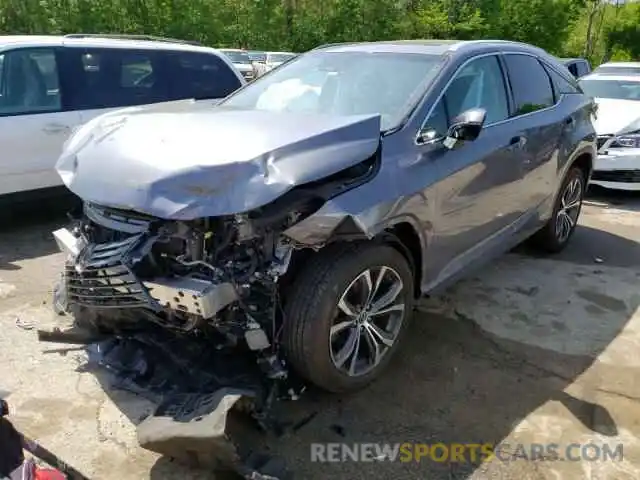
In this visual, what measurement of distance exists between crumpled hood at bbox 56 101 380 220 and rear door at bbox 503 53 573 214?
172 cm

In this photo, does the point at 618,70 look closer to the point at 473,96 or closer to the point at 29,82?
the point at 473,96

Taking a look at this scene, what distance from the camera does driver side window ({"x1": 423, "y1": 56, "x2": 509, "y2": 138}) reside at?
12.0ft

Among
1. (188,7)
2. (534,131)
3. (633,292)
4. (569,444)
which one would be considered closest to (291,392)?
(569,444)

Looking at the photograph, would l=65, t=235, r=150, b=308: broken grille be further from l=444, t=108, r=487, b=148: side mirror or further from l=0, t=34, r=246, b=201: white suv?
l=0, t=34, r=246, b=201: white suv

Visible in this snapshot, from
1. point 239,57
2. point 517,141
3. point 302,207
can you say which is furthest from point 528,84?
point 239,57

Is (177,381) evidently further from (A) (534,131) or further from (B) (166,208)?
(A) (534,131)

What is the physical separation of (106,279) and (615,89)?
8.62 metres

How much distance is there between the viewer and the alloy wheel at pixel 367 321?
3189 millimetres

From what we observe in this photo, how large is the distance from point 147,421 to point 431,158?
2036 mm

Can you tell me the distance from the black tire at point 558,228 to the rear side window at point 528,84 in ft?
2.69

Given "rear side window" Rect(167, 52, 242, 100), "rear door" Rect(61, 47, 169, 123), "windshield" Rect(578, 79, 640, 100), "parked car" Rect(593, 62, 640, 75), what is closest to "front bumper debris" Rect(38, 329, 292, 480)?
"rear door" Rect(61, 47, 169, 123)

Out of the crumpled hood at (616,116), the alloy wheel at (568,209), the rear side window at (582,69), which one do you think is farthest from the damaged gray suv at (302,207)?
the rear side window at (582,69)

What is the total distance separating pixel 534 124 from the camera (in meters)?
4.60

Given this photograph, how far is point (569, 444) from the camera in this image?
3.02m
